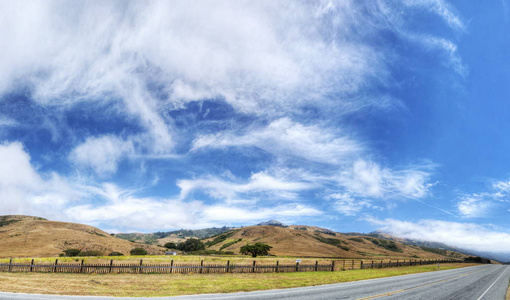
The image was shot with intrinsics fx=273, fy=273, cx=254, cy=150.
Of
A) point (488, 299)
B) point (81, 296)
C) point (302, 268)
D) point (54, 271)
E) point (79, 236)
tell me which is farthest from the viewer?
point (79, 236)

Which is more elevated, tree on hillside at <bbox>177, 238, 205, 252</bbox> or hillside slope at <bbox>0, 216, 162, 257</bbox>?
hillside slope at <bbox>0, 216, 162, 257</bbox>

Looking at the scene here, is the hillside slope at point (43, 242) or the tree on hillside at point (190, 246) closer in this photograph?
the hillside slope at point (43, 242)

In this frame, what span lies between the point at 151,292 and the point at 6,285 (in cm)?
996

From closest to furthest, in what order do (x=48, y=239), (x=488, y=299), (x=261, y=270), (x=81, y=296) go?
1. (x=81, y=296)
2. (x=488, y=299)
3. (x=261, y=270)
4. (x=48, y=239)

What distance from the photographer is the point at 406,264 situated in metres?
62.9

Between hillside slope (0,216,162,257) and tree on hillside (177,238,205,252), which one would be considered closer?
hillside slope (0,216,162,257)

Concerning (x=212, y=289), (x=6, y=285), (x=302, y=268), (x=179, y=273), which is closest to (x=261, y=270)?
(x=302, y=268)

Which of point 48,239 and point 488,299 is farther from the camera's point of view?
point 48,239

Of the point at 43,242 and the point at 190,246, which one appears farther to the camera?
the point at 190,246

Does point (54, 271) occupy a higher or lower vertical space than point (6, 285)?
lower

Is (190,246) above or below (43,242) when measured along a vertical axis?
below

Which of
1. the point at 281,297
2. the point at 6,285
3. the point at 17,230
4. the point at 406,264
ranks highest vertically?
the point at 281,297

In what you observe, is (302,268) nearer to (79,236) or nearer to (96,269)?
(96,269)

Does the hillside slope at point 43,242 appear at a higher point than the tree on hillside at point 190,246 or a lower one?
higher
